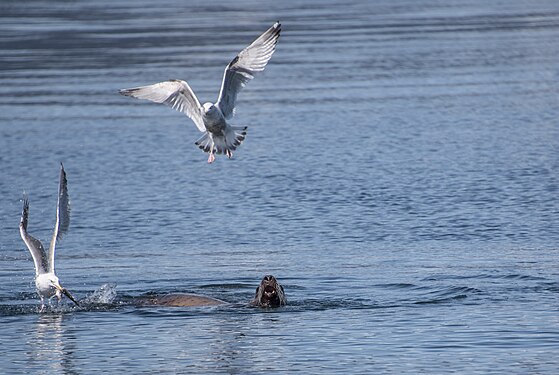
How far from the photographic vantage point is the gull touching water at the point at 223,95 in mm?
15992

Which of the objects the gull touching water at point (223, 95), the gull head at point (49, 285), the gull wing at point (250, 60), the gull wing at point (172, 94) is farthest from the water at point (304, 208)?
the gull wing at point (250, 60)

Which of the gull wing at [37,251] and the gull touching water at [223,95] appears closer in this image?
the gull wing at [37,251]

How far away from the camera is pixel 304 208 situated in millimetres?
20516

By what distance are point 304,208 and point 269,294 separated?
593 cm

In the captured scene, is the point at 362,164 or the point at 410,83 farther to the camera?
the point at 410,83

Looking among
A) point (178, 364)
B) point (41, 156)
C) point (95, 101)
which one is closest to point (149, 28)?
point (95, 101)

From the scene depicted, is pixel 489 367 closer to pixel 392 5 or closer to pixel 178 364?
pixel 178 364

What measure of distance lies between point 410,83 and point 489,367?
21813mm

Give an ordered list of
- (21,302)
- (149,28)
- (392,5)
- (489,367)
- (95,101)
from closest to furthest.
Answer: (489,367) < (21,302) < (95,101) < (149,28) < (392,5)

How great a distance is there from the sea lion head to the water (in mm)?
118

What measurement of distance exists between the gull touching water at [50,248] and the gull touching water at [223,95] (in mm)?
1982

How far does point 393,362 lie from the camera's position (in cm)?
1239

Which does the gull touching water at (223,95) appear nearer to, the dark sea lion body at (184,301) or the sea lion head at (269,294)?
the dark sea lion body at (184,301)

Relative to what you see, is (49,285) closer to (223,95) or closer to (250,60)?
(223,95)
